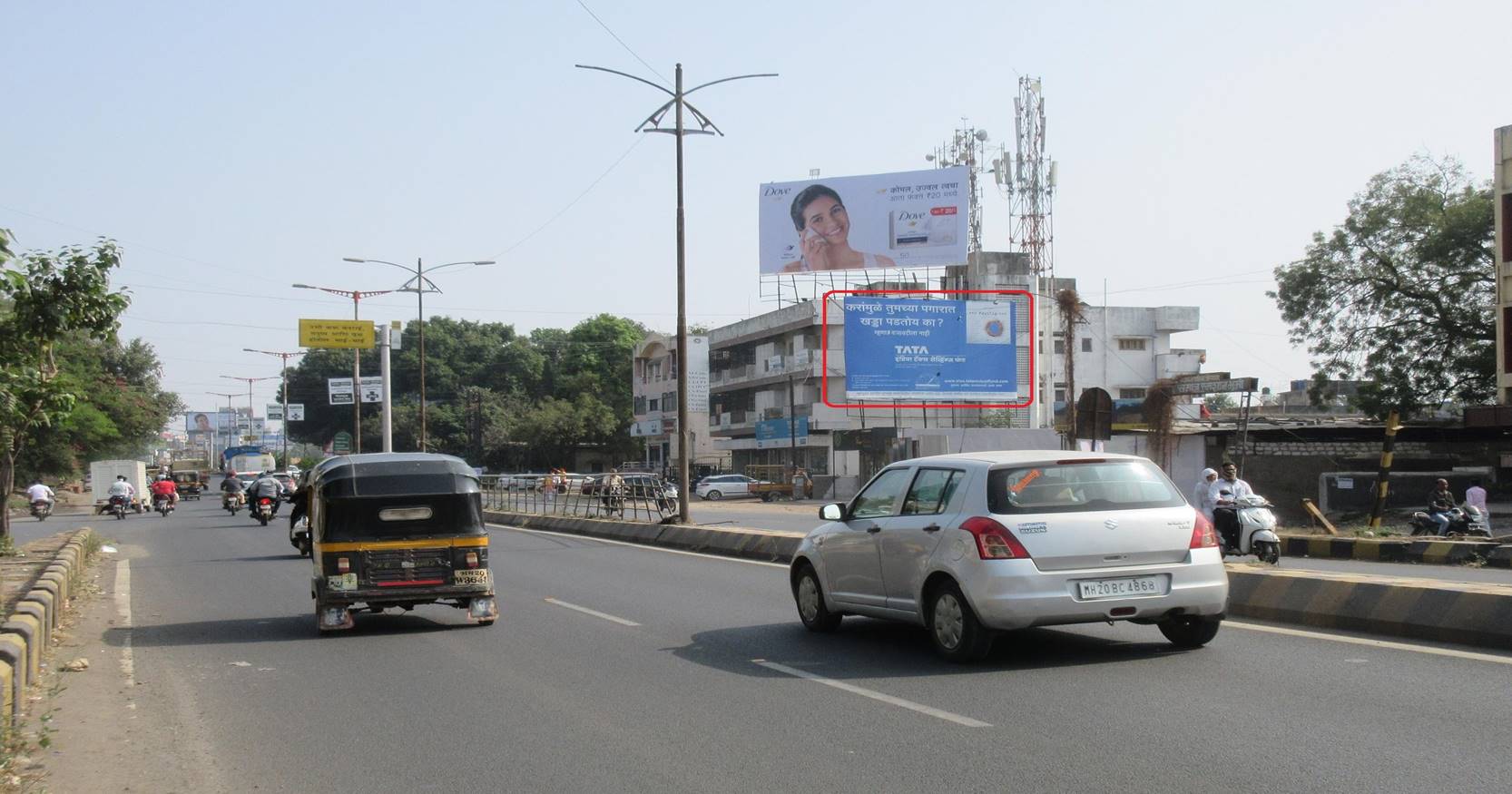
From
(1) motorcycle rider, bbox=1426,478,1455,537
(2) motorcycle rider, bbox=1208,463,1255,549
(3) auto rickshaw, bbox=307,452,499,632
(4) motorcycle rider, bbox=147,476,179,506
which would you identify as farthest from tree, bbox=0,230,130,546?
(4) motorcycle rider, bbox=147,476,179,506

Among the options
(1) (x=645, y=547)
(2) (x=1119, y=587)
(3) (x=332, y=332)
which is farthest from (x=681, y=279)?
(3) (x=332, y=332)

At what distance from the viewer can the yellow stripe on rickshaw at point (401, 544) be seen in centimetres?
1229

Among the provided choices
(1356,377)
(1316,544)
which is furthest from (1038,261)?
(1316,544)

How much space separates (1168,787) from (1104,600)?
3203 mm

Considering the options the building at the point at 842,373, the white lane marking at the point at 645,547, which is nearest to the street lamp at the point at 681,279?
the white lane marking at the point at 645,547

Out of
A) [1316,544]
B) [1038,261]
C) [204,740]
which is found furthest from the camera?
[1038,261]

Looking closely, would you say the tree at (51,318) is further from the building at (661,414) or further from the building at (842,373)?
the building at (661,414)

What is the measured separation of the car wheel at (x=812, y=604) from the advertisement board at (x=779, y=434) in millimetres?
56913

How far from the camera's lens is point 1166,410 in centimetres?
3744

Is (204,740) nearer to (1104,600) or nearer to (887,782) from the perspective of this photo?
(887,782)

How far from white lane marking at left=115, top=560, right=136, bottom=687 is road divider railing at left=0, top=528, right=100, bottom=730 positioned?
511 mm

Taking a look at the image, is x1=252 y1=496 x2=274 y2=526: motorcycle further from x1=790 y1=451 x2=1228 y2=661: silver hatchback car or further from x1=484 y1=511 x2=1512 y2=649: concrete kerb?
x1=790 y1=451 x2=1228 y2=661: silver hatchback car

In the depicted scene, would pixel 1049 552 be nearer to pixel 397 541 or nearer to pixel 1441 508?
pixel 397 541

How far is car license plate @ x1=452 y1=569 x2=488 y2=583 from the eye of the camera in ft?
41.4
